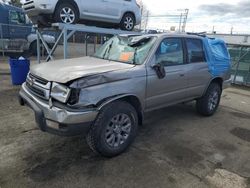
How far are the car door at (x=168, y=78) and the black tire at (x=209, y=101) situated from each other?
2.94ft

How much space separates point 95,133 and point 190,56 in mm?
2702

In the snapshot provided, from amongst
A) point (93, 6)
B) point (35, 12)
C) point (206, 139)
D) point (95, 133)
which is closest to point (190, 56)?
point (206, 139)

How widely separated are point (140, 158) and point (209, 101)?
2766mm

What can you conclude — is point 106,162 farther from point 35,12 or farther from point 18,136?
point 35,12

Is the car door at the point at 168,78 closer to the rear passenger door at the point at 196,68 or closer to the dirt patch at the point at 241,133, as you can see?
the rear passenger door at the point at 196,68

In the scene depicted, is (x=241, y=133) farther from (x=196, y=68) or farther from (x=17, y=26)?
(x=17, y=26)

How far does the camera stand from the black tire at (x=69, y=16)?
7.00 meters

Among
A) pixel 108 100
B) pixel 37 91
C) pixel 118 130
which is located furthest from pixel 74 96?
pixel 118 130

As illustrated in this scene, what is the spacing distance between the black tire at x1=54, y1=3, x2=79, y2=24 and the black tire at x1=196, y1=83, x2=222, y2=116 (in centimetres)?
440

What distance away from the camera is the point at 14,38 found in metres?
15.7

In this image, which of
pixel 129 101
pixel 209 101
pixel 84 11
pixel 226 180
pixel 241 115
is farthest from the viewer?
pixel 84 11

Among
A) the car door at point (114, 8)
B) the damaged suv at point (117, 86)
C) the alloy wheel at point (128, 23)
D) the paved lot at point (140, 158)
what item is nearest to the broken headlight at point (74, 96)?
the damaged suv at point (117, 86)

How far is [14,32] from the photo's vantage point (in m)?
15.8

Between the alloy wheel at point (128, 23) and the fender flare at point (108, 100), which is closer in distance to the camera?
the fender flare at point (108, 100)
